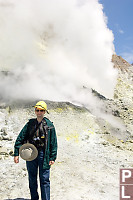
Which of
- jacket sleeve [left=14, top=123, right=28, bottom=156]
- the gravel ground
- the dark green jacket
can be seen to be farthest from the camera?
the gravel ground

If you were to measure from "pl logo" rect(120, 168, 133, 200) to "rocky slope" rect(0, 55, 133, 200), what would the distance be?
0.12 meters

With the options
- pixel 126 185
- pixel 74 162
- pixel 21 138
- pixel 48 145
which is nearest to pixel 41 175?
pixel 48 145

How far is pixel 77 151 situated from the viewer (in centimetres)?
649

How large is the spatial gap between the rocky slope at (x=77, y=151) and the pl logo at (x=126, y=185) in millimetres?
122

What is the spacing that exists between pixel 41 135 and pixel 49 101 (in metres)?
6.42

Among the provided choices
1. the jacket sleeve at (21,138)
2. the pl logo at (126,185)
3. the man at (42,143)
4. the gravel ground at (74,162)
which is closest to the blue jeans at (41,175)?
the man at (42,143)

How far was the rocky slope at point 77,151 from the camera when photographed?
394cm

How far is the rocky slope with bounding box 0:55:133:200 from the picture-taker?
12.9 ft

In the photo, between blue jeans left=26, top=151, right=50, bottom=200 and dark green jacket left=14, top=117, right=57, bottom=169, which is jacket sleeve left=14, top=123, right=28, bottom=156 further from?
blue jeans left=26, top=151, right=50, bottom=200

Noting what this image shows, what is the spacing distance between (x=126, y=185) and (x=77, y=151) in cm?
238

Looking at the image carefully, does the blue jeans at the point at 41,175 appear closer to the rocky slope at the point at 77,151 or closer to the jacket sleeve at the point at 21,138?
the jacket sleeve at the point at 21,138

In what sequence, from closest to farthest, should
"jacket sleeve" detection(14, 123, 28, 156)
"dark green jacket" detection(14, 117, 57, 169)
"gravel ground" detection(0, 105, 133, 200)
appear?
"dark green jacket" detection(14, 117, 57, 169) < "jacket sleeve" detection(14, 123, 28, 156) < "gravel ground" detection(0, 105, 133, 200)

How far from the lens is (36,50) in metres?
12.9

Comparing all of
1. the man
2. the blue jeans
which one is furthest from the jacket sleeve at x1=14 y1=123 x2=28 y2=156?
the blue jeans
